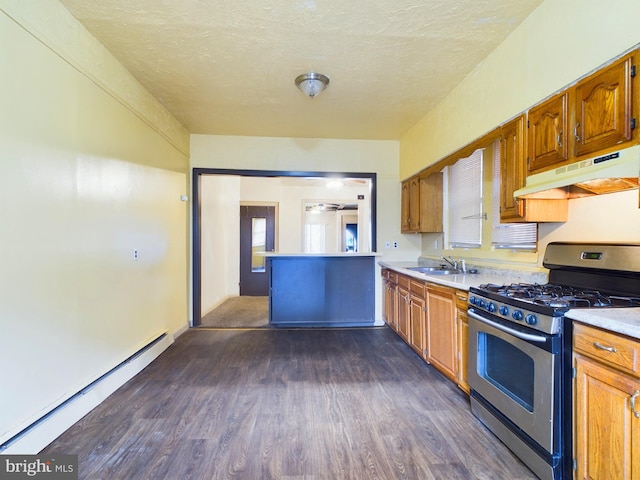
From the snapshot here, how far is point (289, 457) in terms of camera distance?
1678 mm

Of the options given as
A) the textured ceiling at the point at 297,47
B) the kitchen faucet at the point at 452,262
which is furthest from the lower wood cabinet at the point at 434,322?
the textured ceiling at the point at 297,47

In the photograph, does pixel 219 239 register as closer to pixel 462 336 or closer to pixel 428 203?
pixel 428 203

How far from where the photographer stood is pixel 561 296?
64.2 inches

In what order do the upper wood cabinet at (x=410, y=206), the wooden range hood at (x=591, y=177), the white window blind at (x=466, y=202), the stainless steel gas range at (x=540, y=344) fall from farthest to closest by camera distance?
the upper wood cabinet at (x=410, y=206) < the white window blind at (x=466, y=202) < the stainless steel gas range at (x=540, y=344) < the wooden range hood at (x=591, y=177)

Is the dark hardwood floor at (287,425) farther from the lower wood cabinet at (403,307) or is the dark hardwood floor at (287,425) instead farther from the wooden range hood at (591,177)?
the wooden range hood at (591,177)

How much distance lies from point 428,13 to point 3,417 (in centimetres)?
326

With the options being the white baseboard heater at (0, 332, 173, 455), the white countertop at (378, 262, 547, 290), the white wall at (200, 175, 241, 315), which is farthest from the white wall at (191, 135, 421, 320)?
the white baseboard heater at (0, 332, 173, 455)

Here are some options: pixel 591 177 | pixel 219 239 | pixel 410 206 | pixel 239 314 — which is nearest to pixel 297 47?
pixel 591 177

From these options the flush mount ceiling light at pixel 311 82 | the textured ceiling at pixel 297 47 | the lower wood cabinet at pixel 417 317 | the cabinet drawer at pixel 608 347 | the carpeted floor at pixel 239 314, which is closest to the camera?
the cabinet drawer at pixel 608 347

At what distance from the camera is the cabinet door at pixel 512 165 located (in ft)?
6.64

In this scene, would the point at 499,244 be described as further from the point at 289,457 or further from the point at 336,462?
the point at 289,457

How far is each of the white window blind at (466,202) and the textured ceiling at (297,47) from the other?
78 cm

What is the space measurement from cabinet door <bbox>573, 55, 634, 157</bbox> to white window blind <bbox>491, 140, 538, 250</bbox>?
0.94 meters

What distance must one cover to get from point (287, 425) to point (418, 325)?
63.8 inches
